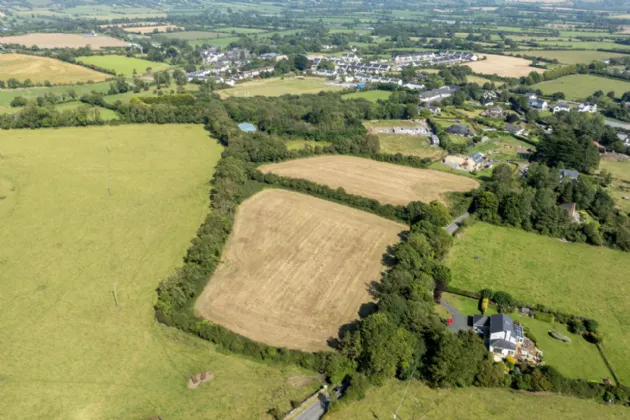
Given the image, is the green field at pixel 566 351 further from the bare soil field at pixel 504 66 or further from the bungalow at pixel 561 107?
the bare soil field at pixel 504 66

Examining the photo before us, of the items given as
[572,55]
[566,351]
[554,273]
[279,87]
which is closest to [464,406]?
[566,351]

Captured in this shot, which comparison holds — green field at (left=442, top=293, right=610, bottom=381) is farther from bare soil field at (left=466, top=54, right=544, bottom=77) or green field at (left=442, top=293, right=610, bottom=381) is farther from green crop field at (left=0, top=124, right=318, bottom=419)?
bare soil field at (left=466, top=54, right=544, bottom=77)

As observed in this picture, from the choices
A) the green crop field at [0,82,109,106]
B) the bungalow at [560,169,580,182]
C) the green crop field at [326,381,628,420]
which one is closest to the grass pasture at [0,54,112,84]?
the green crop field at [0,82,109,106]

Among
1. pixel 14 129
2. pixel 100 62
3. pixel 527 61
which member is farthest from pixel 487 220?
pixel 100 62

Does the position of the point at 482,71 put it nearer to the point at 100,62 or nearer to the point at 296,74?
the point at 296,74

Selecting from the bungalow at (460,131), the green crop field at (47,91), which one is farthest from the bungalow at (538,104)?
the green crop field at (47,91)

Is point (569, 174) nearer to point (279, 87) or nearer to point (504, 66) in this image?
point (279, 87)
